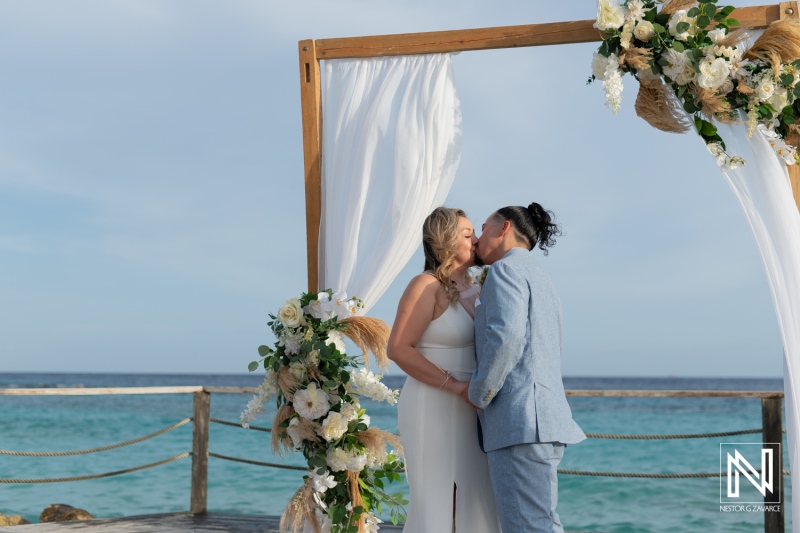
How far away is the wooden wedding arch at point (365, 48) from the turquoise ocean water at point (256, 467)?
1.44 metres

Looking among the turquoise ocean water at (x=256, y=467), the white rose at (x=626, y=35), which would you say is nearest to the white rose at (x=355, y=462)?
the turquoise ocean water at (x=256, y=467)

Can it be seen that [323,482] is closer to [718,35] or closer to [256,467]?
[718,35]

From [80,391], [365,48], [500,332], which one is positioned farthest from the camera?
[80,391]

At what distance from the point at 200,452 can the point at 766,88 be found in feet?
13.2

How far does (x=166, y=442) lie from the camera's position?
1341cm

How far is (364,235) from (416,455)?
117 cm

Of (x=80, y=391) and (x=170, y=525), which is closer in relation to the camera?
(x=80, y=391)

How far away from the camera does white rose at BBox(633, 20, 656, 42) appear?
11.2ft

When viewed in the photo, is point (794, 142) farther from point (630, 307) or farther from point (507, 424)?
point (630, 307)

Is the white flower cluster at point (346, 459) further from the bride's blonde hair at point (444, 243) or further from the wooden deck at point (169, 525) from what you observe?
the wooden deck at point (169, 525)

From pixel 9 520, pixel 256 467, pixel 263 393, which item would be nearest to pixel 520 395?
→ pixel 263 393

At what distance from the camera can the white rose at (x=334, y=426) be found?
3.40m

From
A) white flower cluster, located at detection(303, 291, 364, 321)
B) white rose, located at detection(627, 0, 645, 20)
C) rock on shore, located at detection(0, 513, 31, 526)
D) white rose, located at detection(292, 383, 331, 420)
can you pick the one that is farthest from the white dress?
rock on shore, located at detection(0, 513, 31, 526)

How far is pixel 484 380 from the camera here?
2.81 metres
